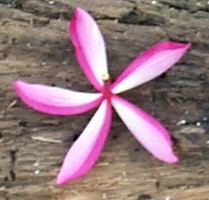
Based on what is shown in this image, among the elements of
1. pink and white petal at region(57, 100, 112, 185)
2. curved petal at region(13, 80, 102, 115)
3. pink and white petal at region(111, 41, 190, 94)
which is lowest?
pink and white petal at region(57, 100, 112, 185)

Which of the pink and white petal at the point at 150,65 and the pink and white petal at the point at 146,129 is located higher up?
the pink and white petal at the point at 150,65

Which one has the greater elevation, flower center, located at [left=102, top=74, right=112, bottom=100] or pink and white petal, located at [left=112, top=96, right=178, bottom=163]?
flower center, located at [left=102, top=74, right=112, bottom=100]

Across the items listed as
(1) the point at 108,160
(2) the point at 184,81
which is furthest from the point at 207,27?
(1) the point at 108,160

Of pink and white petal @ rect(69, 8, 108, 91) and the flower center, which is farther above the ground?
pink and white petal @ rect(69, 8, 108, 91)
